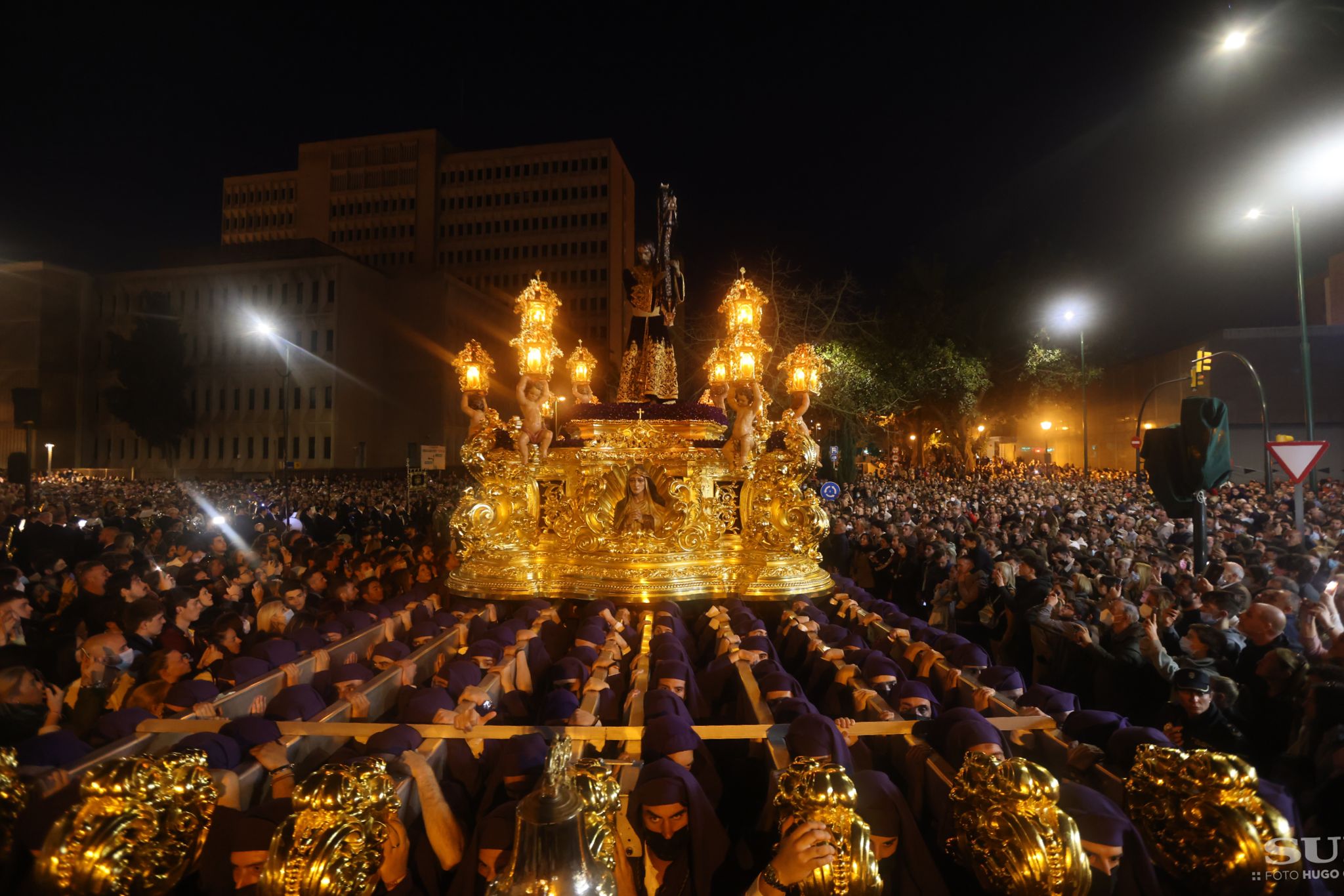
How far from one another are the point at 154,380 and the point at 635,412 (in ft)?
185

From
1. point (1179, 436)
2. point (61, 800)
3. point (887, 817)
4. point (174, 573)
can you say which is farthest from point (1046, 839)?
point (174, 573)

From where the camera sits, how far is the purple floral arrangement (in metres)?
10.4

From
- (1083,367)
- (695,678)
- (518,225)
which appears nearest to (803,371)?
(695,678)

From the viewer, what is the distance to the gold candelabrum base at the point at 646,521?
980 cm

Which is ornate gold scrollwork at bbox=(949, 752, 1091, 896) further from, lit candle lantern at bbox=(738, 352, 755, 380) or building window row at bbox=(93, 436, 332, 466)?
building window row at bbox=(93, 436, 332, 466)

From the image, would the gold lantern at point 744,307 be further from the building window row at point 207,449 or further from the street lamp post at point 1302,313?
the building window row at point 207,449

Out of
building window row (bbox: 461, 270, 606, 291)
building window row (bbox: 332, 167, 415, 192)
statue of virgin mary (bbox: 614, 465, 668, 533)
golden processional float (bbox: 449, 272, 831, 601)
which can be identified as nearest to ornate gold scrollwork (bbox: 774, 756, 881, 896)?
golden processional float (bbox: 449, 272, 831, 601)

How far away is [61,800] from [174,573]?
28.0 ft

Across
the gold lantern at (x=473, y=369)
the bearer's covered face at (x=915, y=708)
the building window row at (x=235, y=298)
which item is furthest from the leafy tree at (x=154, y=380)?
the bearer's covered face at (x=915, y=708)

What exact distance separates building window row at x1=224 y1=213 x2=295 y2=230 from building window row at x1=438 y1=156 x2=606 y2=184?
1998 centimetres

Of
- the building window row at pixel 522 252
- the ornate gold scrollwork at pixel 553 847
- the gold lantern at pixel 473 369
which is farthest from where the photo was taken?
the building window row at pixel 522 252

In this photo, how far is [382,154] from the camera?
77.9 m

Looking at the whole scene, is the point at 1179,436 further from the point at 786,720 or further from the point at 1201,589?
the point at 786,720

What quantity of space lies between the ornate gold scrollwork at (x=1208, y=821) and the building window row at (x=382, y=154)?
86715 mm
